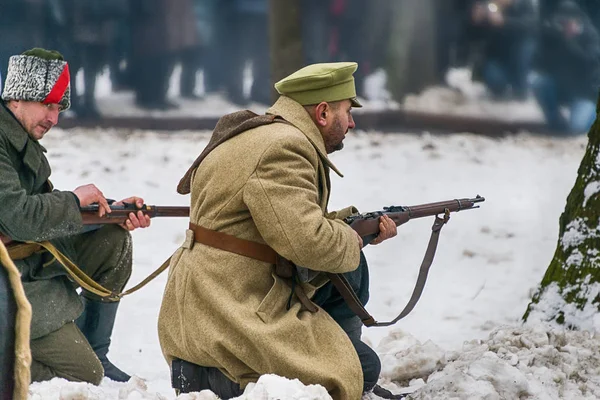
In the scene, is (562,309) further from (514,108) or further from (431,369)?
(514,108)

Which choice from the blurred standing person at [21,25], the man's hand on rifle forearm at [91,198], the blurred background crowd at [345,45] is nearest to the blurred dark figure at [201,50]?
the blurred background crowd at [345,45]

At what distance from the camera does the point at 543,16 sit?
1072 centimetres

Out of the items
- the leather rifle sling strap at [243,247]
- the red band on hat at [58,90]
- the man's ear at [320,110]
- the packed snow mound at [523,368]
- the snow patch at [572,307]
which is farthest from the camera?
the snow patch at [572,307]

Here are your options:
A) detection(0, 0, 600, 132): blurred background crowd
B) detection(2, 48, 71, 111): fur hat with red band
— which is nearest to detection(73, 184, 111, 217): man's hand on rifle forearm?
detection(2, 48, 71, 111): fur hat with red band

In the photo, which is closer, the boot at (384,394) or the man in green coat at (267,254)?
the man in green coat at (267,254)

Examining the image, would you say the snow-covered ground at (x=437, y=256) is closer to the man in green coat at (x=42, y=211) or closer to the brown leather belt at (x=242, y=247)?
the man in green coat at (x=42, y=211)

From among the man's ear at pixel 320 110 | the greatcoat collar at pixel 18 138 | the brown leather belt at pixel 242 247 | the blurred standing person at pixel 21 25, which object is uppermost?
the man's ear at pixel 320 110

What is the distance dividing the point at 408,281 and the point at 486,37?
166 inches

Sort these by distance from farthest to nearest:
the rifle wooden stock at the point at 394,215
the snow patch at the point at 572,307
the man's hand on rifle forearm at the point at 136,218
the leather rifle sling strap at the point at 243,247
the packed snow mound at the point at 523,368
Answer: the snow patch at the point at 572,307, the man's hand on rifle forearm at the point at 136,218, the packed snow mound at the point at 523,368, the rifle wooden stock at the point at 394,215, the leather rifle sling strap at the point at 243,247

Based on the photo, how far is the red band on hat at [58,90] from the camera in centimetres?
460

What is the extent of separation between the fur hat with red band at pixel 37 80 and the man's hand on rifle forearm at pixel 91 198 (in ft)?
1.29

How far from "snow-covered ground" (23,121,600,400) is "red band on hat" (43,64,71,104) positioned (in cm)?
122

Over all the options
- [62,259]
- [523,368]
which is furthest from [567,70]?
[62,259]

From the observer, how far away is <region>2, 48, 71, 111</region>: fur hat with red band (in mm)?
4559
